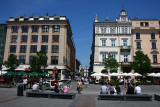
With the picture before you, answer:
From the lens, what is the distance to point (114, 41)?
144 feet

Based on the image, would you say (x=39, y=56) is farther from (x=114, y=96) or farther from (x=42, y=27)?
(x=114, y=96)

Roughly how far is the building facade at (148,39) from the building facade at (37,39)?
71.7 feet

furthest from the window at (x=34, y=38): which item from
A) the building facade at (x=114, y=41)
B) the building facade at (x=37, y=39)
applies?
the building facade at (x=114, y=41)

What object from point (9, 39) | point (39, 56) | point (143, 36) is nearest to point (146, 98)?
point (39, 56)

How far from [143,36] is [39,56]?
3129 cm

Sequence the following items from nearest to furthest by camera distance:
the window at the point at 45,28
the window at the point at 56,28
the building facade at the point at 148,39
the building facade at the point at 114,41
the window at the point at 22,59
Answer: the building facade at the point at 114,41
the building facade at the point at 148,39
the window at the point at 22,59
the window at the point at 56,28
the window at the point at 45,28

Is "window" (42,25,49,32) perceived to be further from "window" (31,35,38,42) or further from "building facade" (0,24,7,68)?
"building facade" (0,24,7,68)

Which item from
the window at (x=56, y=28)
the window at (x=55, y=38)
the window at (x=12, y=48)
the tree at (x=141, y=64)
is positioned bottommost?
the tree at (x=141, y=64)

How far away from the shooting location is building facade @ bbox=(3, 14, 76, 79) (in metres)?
44.3

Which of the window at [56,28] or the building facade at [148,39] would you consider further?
the window at [56,28]

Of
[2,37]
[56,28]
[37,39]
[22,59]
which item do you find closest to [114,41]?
[56,28]

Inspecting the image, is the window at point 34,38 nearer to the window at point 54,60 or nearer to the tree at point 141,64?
the window at point 54,60

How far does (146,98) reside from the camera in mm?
11609

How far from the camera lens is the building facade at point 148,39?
43406 mm
